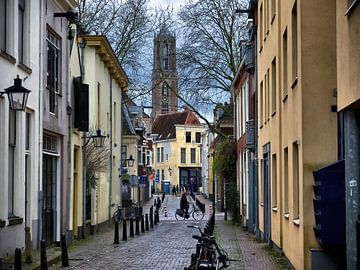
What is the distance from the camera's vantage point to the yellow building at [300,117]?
13.3m

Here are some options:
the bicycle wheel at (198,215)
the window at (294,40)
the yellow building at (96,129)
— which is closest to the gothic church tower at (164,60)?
the yellow building at (96,129)

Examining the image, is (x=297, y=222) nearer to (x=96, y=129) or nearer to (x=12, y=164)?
(x=12, y=164)

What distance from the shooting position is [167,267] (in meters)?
16.2

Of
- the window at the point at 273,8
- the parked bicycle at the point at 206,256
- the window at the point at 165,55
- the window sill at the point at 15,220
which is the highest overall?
the window at the point at 165,55

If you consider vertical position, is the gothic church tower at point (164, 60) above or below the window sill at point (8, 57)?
above

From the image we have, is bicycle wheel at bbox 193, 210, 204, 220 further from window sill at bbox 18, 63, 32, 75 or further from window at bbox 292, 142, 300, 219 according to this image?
window at bbox 292, 142, 300, 219

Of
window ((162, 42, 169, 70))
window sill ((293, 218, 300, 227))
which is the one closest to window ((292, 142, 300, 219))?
window sill ((293, 218, 300, 227))

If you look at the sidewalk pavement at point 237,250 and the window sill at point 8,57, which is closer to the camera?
the window sill at point 8,57

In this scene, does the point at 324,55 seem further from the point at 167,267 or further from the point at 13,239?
the point at 13,239

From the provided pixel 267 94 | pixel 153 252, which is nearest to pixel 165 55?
pixel 267 94

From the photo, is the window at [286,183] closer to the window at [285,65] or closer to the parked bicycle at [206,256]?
the window at [285,65]

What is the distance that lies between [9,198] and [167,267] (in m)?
3.66

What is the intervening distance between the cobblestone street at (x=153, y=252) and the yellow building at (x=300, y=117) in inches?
38.9

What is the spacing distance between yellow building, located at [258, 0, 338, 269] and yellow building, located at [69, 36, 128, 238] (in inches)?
290
